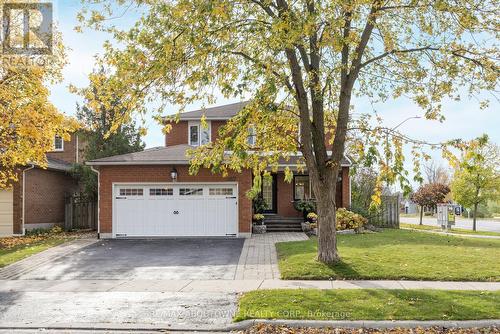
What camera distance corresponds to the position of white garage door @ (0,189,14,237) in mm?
22375

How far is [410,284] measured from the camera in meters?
10.2

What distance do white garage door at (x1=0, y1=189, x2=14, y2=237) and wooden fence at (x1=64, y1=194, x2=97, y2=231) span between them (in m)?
3.27

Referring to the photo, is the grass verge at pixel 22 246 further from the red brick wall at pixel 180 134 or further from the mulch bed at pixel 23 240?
the red brick wall at pixel 180 134

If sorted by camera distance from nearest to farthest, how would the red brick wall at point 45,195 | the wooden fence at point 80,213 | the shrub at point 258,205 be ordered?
the shrub at point 258,205, the red brick wall at point 45,195, the wooden fence at point 80,213

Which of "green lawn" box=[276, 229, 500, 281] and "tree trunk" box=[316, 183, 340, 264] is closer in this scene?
"green lawn" box=[276, 229, 500, 281]

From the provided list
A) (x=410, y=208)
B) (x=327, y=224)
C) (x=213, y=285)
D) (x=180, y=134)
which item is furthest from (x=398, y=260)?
(x=410, y=208)

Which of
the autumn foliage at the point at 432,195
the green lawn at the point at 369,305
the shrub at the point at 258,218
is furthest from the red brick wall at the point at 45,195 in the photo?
the autumn foliage at the point at 432,195

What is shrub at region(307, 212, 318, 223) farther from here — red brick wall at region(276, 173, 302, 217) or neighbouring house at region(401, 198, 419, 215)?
neighbouring house at region(401, 198, 419, 215)

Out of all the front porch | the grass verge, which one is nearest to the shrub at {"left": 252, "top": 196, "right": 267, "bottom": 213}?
the front porch

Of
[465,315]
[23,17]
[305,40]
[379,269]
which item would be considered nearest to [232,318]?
[465,315]

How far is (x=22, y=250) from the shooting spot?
16.6m

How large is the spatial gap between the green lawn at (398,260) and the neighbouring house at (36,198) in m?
13.3

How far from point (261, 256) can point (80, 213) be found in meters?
14.6

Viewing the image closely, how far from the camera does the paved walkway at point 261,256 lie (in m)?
11.8
